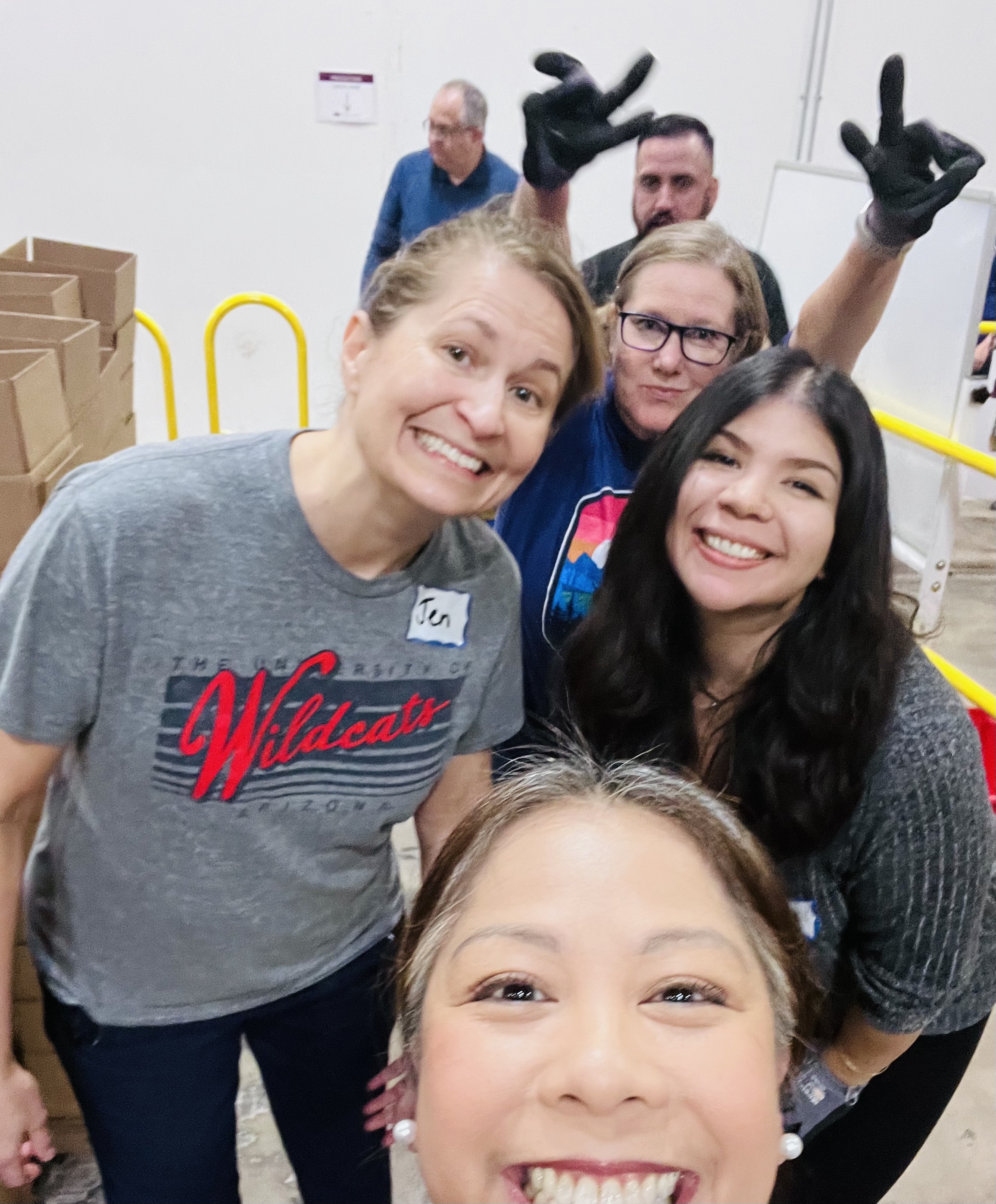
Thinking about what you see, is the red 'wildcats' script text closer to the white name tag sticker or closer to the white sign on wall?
the white name tag sticker

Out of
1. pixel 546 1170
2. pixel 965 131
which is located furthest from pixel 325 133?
pixel 546 1170

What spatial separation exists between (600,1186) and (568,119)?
1438 millimetres

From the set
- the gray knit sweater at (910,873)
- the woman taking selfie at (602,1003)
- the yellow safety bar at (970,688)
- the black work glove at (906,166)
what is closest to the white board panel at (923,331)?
the yellow safety bar at (970,688)

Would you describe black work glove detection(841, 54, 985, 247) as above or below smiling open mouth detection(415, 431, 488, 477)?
above

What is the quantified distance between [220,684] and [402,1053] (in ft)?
1.42

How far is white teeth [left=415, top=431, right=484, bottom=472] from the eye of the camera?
0.94 m

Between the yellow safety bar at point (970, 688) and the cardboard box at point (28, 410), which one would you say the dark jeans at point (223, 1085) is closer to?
the cardboard box at point (28, 410)

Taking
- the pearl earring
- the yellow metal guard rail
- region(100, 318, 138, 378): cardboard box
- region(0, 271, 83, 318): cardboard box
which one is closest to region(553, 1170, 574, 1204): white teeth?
the pearl earring

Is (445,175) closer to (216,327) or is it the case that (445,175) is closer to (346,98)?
(346,98)

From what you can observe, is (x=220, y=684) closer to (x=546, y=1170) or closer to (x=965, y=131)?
(x=546, y=1170)

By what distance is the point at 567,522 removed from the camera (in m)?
1.44

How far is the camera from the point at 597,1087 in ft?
2.25

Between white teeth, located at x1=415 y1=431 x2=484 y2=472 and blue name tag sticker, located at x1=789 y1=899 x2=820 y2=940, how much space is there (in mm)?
644

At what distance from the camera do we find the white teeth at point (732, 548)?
3.54 feet
